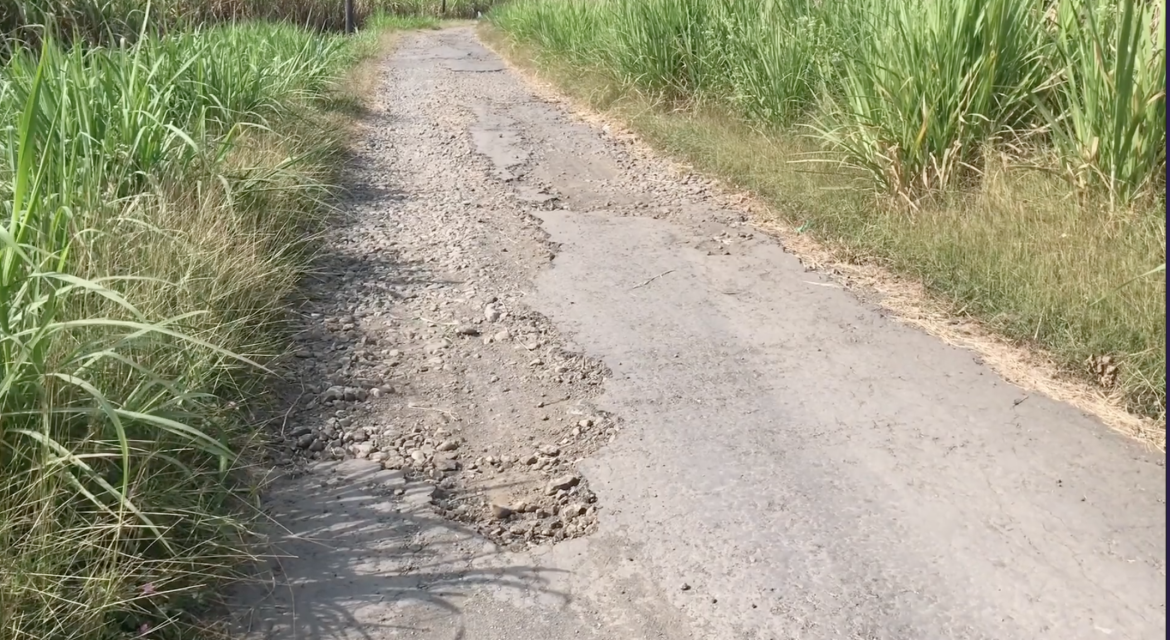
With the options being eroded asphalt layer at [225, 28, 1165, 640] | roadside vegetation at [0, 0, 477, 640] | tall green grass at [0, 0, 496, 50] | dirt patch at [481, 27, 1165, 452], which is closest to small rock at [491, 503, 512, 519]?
eroded asphalt layer at [225, 28, 1165, 640]

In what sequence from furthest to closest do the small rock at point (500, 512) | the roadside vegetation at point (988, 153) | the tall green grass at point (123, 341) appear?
the roadside vegetation at point (988, 153)
the small rock at point (500, 512)
the tall green grass at point (123, 341)

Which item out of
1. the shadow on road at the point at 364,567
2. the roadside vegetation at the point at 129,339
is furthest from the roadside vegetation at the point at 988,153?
the roadside vegetation at the point at 129,339

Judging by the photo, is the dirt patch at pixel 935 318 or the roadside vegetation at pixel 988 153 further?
the roadside vegetation at pixel 988 153

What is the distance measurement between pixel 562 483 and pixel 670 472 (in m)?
0.33

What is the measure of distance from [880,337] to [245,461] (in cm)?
244

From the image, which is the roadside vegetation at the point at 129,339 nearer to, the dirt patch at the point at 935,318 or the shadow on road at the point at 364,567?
the shadow on road at the point at 364,567

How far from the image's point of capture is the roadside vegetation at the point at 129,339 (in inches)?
85.8

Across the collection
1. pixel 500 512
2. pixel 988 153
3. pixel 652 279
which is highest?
pixel 988 153

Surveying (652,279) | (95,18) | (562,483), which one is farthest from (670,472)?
(95,18)

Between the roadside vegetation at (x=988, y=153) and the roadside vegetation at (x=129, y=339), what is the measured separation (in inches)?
109

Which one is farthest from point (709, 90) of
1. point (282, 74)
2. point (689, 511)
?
point (689, 511)

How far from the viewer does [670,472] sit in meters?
3.04

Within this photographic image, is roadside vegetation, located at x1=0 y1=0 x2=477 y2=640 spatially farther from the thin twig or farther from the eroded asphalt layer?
the thin twig

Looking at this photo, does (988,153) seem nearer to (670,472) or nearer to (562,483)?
(670,472)
